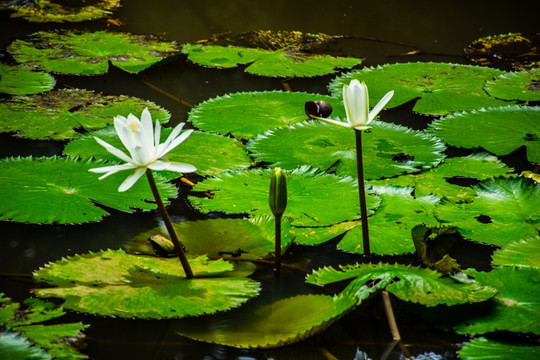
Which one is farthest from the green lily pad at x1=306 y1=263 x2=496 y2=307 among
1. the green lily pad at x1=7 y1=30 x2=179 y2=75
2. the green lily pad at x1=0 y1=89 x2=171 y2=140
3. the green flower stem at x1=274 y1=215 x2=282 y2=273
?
the green lily pad at x1=7 y1=30 x2=179 y2=75

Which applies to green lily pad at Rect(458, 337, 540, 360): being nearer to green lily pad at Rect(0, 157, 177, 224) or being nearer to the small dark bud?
green lily pad at Rect(0, 157, 177, 224)

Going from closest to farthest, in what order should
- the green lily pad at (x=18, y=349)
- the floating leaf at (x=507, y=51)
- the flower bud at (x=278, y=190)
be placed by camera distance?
the green lily pad at (x=18, y=349) → the flower bud at (x=278, y=190) → the floating leaf at (x=507, y=51)

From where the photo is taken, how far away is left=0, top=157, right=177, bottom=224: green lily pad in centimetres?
154

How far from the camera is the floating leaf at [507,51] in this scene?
10.0 ft

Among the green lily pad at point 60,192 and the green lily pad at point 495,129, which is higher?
the green lily pad at point 495,129

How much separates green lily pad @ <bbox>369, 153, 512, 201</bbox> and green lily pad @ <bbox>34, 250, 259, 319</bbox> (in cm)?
71

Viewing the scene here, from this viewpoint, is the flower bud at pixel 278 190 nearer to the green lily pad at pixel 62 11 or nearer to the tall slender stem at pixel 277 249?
the tall slender stem at pixel 277 249

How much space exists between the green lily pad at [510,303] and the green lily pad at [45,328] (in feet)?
2.50

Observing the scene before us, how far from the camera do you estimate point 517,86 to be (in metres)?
2.56

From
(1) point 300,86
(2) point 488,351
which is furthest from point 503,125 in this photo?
(2) point 488,351

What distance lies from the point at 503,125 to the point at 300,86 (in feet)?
3.18

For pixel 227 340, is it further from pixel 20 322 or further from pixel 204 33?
pixel 204 33

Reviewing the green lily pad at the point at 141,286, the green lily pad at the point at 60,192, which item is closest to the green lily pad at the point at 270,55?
the green lily pad at the point at 60,192

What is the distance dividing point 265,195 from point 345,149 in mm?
423
